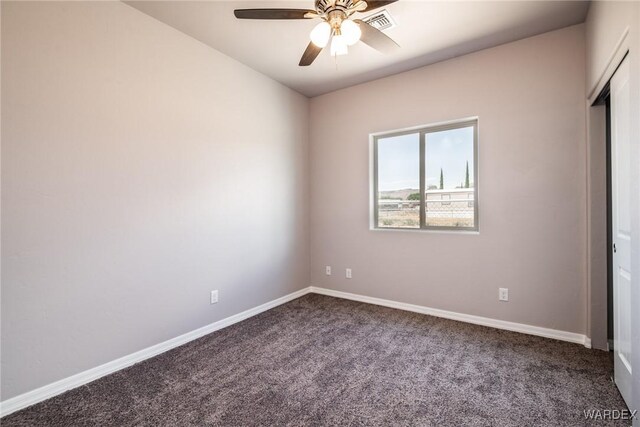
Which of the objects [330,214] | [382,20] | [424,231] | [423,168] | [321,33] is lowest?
[424,231]

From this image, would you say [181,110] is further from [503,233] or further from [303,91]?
[503,233]

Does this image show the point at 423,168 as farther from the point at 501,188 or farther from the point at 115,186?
the point at 115,186

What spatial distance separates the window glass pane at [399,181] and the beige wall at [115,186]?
1.55 m

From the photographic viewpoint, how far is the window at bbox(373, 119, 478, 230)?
310 centimetres

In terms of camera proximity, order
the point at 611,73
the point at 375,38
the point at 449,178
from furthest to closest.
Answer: the point at 449,178
the point at 375,38
the point at 611,73

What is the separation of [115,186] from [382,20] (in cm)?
246

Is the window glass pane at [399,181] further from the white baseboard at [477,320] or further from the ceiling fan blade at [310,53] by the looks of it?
the ceiling fan blade at [310,53]

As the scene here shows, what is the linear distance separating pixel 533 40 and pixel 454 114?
0.86m

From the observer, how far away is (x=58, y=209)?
6.28ft

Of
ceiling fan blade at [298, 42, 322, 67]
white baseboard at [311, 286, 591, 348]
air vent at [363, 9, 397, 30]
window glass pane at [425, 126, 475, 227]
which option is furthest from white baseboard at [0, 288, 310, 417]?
air vent at [363, 9, 397, 30]

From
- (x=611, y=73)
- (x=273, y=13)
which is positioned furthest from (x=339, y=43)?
(x=611, y=73)

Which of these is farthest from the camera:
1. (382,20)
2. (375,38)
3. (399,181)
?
(399,181)

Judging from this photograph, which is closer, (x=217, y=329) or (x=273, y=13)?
(x=273, y=13)

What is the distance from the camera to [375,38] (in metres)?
2.00
